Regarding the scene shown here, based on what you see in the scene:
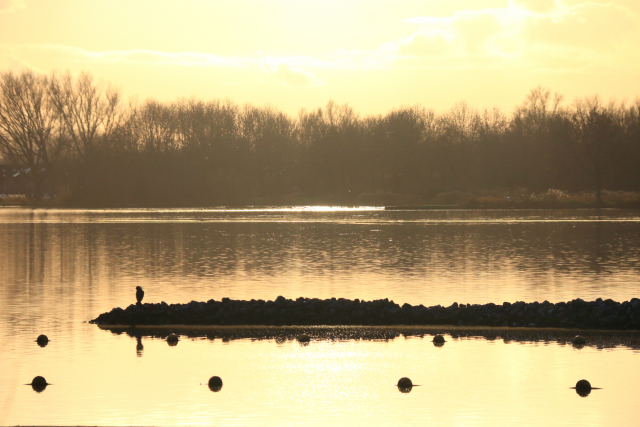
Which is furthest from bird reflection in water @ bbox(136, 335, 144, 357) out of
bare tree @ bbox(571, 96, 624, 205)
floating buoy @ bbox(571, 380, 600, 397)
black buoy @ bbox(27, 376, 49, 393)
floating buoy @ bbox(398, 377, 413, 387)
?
bare tree @ bbox(571, 96, 624, 205)

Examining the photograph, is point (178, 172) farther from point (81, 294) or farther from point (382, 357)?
point (382, 357)

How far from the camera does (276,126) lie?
121125 mm

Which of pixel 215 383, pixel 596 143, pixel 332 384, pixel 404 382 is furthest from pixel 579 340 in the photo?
pixel 596 143

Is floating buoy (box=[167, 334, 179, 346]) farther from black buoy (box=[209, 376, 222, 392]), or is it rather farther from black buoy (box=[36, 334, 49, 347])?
black buoy (box=[209, 376, 222, 392])

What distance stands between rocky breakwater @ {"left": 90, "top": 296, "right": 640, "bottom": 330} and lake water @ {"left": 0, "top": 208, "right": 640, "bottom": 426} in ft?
4.04

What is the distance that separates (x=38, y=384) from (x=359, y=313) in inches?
269

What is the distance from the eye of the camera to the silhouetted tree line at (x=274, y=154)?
305 feet

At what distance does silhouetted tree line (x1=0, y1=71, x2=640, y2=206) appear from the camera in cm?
9306

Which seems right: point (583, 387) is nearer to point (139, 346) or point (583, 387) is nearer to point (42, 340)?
point (139, 346)

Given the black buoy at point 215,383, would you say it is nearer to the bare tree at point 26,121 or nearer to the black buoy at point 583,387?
the black buoy at point 583,387

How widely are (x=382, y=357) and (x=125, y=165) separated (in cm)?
8599

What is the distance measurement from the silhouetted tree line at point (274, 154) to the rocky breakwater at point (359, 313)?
69.1 meters

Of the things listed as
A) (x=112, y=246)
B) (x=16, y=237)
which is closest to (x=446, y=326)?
(x=112, y=246)

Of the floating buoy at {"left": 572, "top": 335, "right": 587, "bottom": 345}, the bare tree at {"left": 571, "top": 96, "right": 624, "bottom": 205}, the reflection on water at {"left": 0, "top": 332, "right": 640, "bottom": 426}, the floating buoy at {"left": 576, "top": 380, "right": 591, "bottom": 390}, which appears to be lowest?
the reflection on water at {"left": 0, "top": 332, "right": 640, "bottom": 426}
